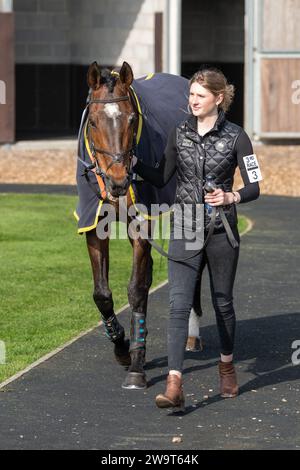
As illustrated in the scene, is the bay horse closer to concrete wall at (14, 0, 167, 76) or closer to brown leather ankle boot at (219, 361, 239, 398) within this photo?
brown leather ankle boot at (219, 361, 239, 398)

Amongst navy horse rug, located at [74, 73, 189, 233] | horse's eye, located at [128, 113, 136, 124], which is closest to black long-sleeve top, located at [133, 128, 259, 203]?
horse's eye, located at [128, 113, 136, 124]

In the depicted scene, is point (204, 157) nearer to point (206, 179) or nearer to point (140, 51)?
point (206, 179)

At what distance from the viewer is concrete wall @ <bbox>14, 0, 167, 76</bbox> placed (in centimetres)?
2588

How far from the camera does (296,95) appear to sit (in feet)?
78.8

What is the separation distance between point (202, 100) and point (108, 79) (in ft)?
2.05

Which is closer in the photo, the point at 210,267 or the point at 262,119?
the point at 210,267

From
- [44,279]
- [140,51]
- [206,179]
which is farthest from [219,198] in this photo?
[140,51]

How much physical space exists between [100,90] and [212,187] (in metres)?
0.93

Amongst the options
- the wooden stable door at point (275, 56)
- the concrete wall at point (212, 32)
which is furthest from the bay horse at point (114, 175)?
the concrete wall at point (212, 32)

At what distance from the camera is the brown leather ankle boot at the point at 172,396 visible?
7238 millimetres

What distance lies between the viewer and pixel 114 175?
740 centimetres

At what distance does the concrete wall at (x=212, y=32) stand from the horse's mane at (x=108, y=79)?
2129 cm
